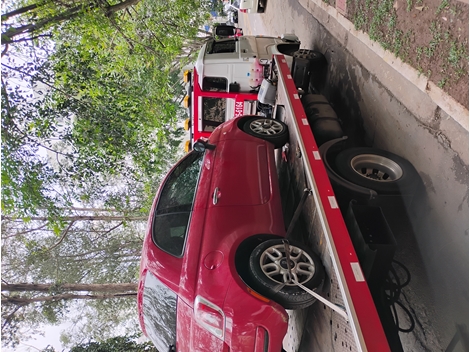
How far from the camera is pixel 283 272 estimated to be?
2.81 meters

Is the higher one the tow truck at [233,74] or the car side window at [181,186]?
the tow truck at [233,74]

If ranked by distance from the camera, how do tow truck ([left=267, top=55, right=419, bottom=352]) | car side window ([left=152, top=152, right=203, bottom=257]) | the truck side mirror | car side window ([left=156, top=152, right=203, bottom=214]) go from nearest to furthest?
tow truck ([left=267, top=55, right=419, bottom=352])
car side window ([left=152, top=152, right=203, bottom=257])
car side window ([left=156, top=152, right=203, bottom=214])
the truck side mirror

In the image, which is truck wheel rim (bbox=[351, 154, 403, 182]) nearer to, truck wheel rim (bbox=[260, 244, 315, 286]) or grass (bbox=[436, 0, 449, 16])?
truck wheel rim (bbox=[260, 244, 315, 286])

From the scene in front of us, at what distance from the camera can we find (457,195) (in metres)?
3.08

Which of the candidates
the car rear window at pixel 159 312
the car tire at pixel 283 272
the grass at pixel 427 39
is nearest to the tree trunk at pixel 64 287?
the car rear window at pixel 159 312

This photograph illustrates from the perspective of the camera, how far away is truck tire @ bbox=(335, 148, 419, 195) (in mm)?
3363

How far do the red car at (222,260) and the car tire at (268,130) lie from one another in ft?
0.48

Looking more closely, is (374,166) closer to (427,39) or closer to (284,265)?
(427,39)

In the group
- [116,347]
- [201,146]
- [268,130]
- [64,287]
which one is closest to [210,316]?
[201,146]

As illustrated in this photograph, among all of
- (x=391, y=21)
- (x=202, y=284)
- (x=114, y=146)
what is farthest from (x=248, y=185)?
(x=114, y=146)

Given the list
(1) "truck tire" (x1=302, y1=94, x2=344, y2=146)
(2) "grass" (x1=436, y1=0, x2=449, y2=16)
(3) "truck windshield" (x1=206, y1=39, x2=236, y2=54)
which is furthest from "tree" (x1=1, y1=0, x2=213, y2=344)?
(2) "grass" (x1=436, y1=0, x2=449, y2=16)

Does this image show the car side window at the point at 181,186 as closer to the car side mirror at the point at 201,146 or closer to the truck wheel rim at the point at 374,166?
the car side mirror at the point at 201,146

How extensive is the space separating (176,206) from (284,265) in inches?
60.3

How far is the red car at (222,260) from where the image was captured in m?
2.73
